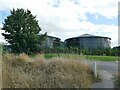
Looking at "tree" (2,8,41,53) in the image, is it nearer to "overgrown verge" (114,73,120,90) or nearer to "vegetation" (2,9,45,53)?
"vegetation" (2,9,45,53)

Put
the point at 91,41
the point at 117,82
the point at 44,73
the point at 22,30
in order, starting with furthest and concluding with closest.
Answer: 1. the point at 91,41
2. the point at 22,30
3. the point at 44,73
4. the point at 117,82

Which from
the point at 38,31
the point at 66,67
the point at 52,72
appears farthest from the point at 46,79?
the point at 38,31

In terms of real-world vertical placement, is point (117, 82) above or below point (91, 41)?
below

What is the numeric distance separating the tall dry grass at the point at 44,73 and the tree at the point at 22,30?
1078 cm

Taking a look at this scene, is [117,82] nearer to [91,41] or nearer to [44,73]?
[44,73]

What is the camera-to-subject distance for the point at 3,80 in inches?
401

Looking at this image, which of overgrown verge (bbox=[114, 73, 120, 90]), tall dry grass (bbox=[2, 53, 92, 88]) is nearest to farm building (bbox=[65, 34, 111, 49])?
tall dry grass (bbox=[2, 53, 92, 88])

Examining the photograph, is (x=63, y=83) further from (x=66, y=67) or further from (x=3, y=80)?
(x=3, y=80)

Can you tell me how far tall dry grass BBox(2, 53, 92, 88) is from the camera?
10.3m

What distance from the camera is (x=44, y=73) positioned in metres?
11.2

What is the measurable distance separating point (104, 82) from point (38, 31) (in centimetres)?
1573

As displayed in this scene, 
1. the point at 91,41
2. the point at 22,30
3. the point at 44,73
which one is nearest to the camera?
the point at 44,73

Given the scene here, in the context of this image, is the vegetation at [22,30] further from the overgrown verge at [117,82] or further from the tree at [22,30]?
the overgrown verge at [117,82]

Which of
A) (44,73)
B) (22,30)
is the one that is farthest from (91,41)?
(44,73)
